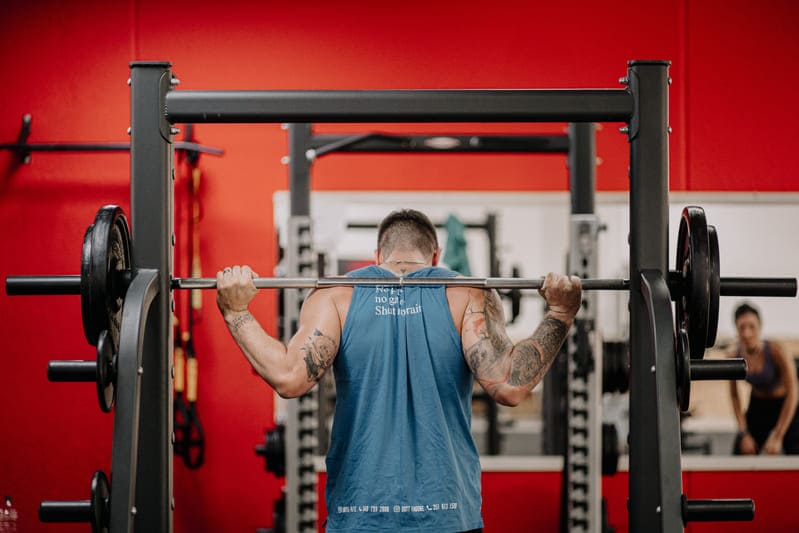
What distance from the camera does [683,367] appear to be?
1.69 metres

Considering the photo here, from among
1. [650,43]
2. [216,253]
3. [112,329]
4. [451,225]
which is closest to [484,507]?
[451,225]

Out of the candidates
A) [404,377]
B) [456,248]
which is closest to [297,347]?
A: [404,377]

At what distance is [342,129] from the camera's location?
14.9ft

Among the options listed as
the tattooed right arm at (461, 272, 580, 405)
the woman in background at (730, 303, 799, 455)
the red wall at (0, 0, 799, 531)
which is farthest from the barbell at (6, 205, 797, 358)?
the woman in background at (730, 303, 799, 455)

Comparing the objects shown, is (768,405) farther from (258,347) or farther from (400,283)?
(258,347)

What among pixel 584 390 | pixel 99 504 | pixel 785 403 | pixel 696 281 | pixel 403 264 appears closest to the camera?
pixel 99 504

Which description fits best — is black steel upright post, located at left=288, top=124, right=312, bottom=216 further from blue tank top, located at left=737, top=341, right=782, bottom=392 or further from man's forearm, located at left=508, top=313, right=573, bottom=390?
blue tank top, located at left=737, top=341, right=782, bottom=392

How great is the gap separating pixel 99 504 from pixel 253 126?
3061mm

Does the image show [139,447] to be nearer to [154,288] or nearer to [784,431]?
[154,288]

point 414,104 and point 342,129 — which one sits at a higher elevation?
point 342,129

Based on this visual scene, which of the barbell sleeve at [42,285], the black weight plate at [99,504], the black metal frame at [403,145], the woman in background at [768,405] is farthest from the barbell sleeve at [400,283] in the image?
the woman in background at [768,405]

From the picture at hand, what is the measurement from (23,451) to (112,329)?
294cm

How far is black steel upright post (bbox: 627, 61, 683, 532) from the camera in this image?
176cm

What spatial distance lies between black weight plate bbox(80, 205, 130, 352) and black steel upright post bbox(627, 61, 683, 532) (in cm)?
119
